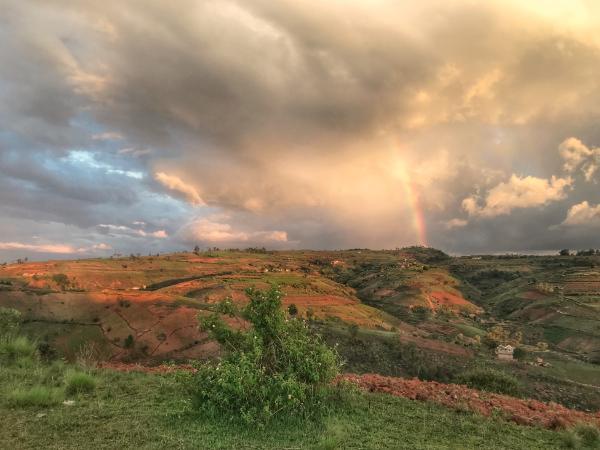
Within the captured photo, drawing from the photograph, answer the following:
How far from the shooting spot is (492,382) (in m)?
21.7

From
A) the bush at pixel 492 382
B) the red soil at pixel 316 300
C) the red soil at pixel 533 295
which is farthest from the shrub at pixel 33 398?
the red soil at pixel 533 295

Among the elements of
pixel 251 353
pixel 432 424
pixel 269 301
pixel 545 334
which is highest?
pixel 269 301

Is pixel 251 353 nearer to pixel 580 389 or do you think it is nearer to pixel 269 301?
pixel 269 301

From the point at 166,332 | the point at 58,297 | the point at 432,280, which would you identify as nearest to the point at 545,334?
the point at 432,280

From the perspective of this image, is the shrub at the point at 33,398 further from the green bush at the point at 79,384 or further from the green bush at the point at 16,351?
the green bush at the point at 16,351

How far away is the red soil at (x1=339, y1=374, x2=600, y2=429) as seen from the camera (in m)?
12.9

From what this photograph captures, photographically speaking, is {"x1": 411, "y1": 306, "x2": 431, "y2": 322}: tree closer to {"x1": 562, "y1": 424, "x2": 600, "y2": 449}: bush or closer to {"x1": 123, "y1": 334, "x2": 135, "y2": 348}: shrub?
{"x1": 123, "y1": 334, "x2": 135, "y2": 348}: shrub

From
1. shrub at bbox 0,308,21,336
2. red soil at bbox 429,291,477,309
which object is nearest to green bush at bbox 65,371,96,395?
shrub at bbox 0,308,21,336

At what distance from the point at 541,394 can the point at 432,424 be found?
27.2 meters

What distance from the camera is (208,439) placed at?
31.5 feet

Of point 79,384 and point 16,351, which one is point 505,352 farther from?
point 79,384

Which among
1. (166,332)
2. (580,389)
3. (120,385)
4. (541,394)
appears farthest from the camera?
(166,332)

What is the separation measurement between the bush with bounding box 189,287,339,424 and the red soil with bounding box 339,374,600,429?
237 cm

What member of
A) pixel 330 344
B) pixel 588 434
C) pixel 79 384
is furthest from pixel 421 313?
pixel 79 384
